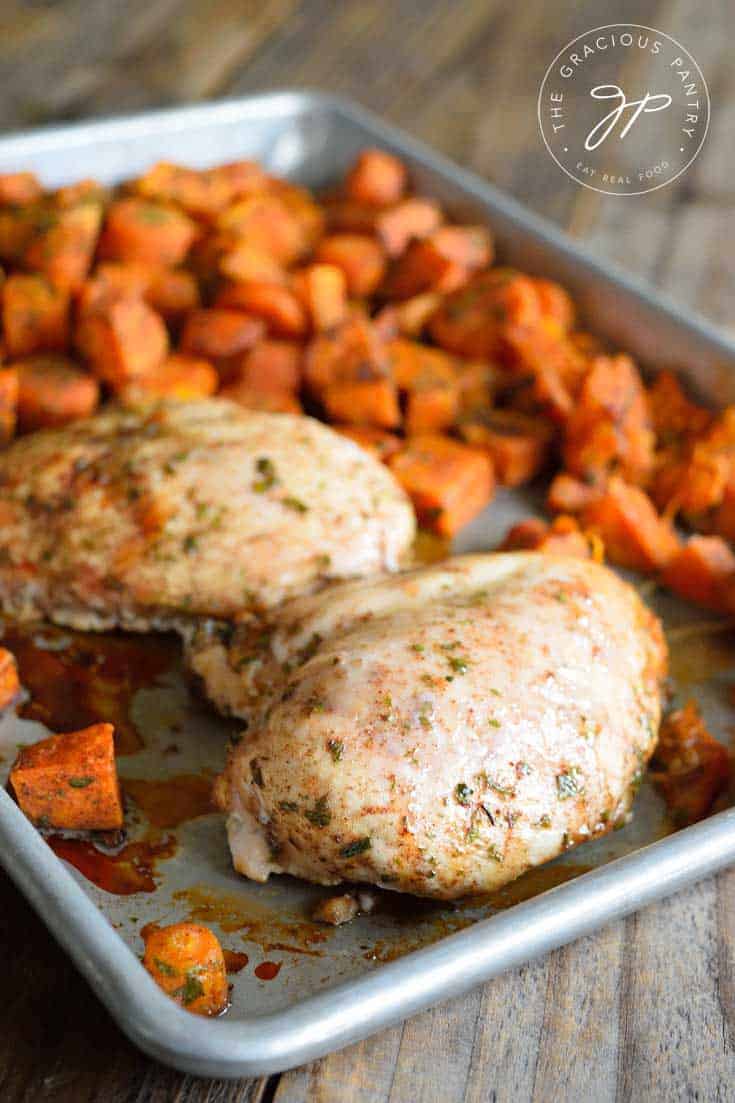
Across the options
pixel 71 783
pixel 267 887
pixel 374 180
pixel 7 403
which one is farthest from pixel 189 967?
pixel 374 180

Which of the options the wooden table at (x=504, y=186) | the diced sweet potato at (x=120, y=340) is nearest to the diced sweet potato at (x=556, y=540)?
the wooden table at (x=504, y=186)

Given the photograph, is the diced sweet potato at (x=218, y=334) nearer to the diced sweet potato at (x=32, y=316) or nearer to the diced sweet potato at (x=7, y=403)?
the diced sweet potato at (x=32, y=316)

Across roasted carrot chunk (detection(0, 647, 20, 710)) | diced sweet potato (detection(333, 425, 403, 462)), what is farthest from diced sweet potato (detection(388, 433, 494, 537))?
roasted carrot chunk (detection(0, 647, 20, 710))

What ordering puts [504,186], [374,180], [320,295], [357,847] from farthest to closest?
[504,186], [374,180], [320,295], [357,847]

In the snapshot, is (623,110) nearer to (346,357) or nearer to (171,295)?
(346,357)

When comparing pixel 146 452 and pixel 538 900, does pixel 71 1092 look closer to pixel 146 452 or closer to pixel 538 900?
pixel 538 900

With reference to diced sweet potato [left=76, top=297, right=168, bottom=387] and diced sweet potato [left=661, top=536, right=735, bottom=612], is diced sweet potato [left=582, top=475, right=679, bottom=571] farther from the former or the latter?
diced sweet potato [left=76, top=297, right=168, bottom=387]

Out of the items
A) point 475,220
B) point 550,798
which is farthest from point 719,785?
point 475,220
